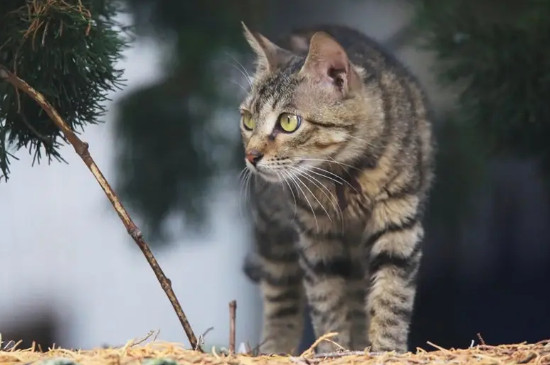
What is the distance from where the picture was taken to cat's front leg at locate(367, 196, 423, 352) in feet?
5.43

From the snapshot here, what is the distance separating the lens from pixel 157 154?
2.18 metres

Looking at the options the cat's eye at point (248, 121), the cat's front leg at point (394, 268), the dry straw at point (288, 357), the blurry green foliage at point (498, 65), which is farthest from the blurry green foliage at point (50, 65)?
the blurry green foliage at point (498, 65)

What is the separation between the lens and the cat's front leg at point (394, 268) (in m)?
1.65

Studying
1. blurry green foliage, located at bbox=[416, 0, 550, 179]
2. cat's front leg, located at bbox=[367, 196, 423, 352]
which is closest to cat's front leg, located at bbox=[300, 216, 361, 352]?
cat's front leg, located at bbox=[367, 196, 423, 352]

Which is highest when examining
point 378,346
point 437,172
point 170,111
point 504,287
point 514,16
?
point 514,16

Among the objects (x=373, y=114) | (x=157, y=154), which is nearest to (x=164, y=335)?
(x=157, y=154)

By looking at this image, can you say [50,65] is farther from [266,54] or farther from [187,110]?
[187,110]

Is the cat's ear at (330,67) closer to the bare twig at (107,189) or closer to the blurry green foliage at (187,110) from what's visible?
the bare twig at (107,189)

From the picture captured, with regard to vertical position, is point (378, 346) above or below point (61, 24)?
below

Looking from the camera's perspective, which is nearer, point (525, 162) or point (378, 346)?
point (378, 346)

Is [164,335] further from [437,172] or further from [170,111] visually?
[437,172]

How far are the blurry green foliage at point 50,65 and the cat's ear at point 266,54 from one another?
274mm

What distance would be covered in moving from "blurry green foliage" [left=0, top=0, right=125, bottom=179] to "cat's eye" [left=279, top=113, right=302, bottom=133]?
33 centimetres

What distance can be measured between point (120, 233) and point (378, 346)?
0.76m
